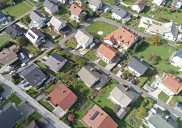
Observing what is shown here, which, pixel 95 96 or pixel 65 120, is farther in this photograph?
pixel 95 96

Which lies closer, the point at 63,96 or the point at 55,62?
the point at 63,96

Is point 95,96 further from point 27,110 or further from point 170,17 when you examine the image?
point 170,17

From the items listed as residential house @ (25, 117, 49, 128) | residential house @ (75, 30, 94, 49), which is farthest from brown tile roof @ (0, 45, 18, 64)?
residential house @ (25, 117, 49, 128)

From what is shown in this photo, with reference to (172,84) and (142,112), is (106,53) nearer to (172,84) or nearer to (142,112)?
(142,112)

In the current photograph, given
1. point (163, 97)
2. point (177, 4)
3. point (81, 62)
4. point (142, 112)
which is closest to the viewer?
point (142, 112)

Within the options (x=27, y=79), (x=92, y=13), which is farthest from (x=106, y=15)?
(x=27, y=79)

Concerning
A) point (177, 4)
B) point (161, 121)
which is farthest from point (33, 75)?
point (177, 4)

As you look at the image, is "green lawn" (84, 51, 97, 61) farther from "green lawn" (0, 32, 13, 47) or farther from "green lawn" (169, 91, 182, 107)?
"green lawn" (0, 32, 13, 47)
